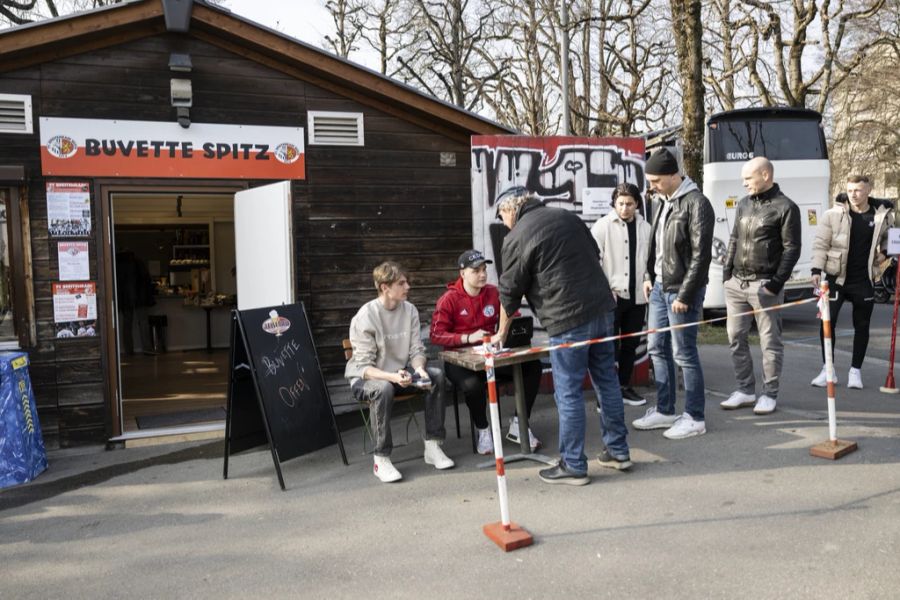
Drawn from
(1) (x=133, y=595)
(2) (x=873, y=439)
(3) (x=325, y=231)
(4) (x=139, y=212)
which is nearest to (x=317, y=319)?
(3) (x=325, y=231)

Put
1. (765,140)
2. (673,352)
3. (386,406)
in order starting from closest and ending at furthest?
(386,406) → (673,352) → (765,140)

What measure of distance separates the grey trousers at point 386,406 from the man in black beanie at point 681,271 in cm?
169

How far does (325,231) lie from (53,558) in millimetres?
3591

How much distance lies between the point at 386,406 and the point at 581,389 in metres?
1.30

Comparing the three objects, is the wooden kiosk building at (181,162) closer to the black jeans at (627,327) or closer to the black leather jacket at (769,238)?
the black jeans at (627,327)

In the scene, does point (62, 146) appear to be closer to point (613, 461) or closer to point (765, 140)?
point (613, 461)

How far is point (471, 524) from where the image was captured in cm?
389

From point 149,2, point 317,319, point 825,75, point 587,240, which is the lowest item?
point 317,319

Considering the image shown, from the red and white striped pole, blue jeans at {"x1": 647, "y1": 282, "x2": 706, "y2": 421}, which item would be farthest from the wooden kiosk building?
the red and white striped pole

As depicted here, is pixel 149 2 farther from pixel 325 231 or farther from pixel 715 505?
pixel 715 505

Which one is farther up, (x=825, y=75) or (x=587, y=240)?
(x=825, y=75)

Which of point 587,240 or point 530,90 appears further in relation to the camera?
point 530,90

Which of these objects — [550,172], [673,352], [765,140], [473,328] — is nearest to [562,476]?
[473,328]

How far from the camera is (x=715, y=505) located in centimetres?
397
